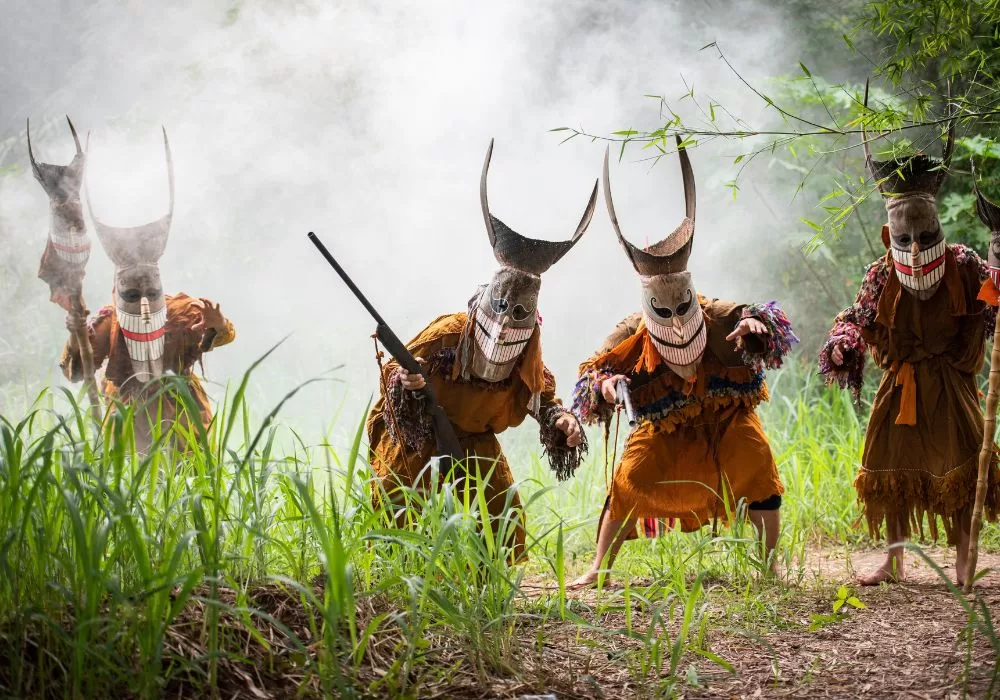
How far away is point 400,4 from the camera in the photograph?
6.99 meters

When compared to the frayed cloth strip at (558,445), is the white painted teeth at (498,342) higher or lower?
higher

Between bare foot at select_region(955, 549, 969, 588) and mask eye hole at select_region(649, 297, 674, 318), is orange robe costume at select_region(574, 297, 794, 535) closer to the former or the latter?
mask eye hole at select_region(649, 297, 674, 318)

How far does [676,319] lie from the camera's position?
363 centimetres

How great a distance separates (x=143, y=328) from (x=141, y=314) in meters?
0.06

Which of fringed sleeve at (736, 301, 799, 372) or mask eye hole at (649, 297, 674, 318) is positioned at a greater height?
mask eye hole at (649, 297, 674, 318)

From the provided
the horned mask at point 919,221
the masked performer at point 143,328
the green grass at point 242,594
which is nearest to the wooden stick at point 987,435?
the horned mask at point 919,221

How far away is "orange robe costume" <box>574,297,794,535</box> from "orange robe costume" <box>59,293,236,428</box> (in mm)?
1793

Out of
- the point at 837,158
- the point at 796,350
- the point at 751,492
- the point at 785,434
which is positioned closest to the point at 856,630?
the point at 751,492

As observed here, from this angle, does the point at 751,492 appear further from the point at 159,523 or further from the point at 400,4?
the point at 400,4

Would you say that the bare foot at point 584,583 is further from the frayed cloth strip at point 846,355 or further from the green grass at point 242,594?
the frayed cloth strip at point 846,355

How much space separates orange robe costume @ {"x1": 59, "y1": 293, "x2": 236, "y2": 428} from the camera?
171 inches

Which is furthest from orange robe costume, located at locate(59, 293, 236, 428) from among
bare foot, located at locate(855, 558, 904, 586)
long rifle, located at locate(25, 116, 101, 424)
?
bare foot, located at locate(855, 558, 904, 586)

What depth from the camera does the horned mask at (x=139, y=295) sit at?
14.0ft

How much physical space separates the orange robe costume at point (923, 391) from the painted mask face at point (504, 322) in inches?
51.4
